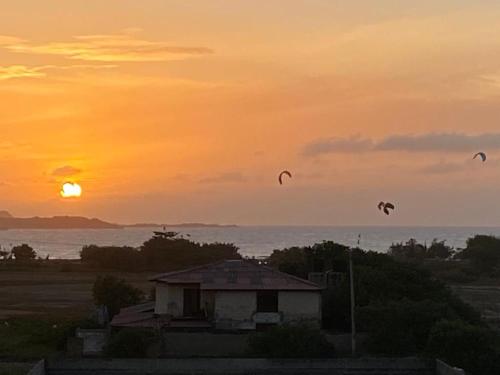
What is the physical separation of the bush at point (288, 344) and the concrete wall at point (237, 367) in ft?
3.23

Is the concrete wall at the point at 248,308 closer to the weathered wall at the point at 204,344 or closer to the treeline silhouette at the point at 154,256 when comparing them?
the weathered wall at the point at 204,344

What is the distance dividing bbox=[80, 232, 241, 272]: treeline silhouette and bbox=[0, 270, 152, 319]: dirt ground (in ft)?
16.9

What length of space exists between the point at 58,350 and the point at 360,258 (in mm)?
14864

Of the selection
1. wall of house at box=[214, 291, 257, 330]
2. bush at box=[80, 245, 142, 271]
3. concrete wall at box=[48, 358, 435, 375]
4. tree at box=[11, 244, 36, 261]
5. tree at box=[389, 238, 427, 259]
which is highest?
tree at box=[389, 238, 427, 259]

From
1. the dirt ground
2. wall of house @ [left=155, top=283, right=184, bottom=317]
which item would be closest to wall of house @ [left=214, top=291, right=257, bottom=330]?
wall of house @ [left=155, top=283, right=184, bottom=317]

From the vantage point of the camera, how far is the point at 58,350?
32.2 meters

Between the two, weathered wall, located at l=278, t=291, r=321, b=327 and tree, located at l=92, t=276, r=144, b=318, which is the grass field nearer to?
tree, located at l=92, t=276, r=144, b=318

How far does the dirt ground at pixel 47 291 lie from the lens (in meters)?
49.5

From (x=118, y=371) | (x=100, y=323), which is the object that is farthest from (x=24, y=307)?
(x=118, y=371)

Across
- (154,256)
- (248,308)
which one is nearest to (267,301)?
(248,308)

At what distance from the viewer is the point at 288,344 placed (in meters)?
27.0

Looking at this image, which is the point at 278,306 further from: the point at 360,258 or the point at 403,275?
the point at 360,258

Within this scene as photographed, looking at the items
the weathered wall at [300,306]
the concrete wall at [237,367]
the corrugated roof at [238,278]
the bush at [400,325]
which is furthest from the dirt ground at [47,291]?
the bush at [400,325]

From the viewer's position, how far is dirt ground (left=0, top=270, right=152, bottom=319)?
4950 centimetres
